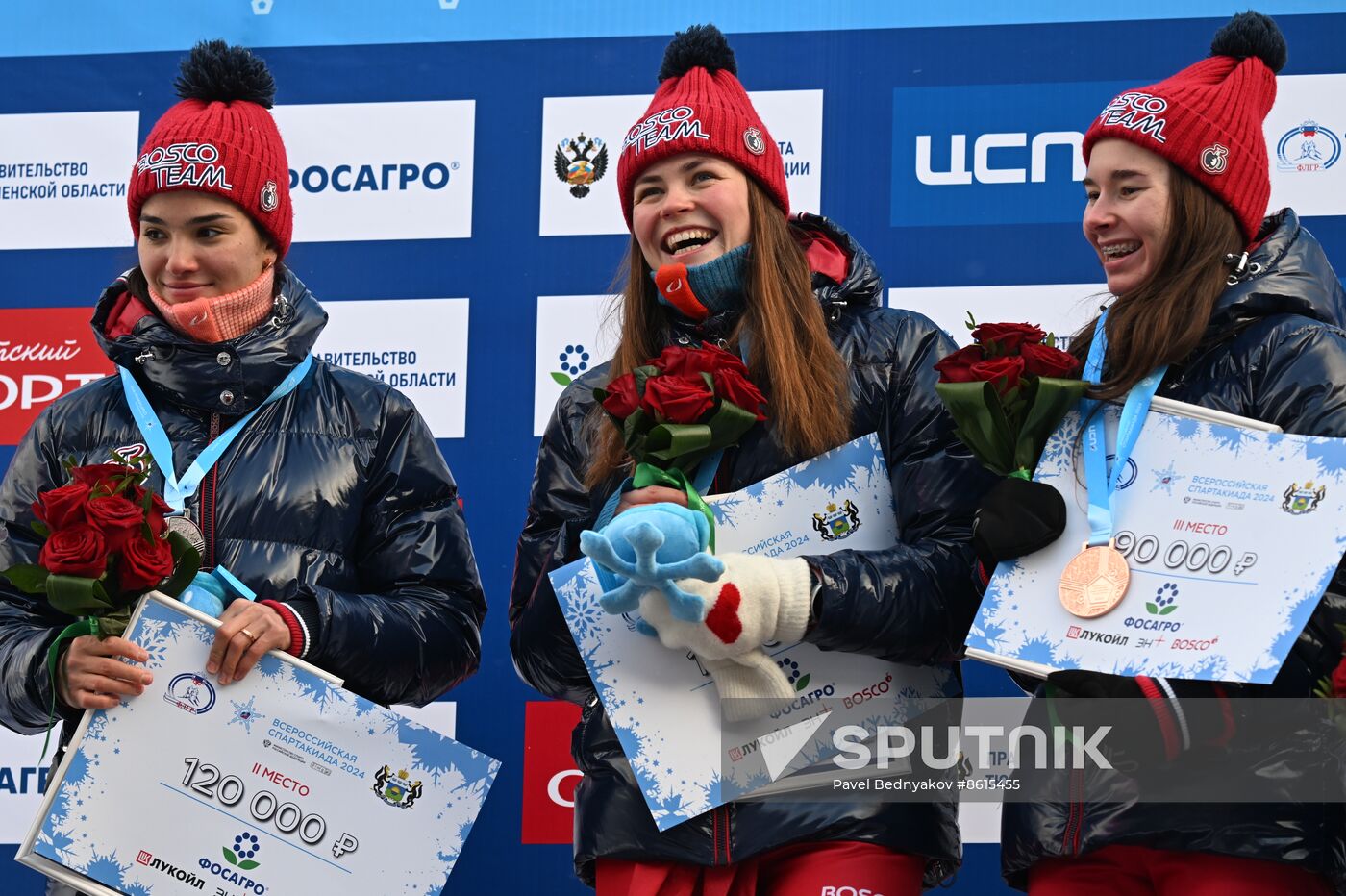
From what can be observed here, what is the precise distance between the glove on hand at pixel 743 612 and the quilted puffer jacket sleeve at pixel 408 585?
0.55 m

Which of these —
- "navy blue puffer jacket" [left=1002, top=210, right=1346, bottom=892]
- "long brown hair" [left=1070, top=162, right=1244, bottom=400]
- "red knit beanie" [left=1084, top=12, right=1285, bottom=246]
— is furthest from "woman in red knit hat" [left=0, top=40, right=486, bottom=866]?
"red knit beanie" [left=1084, top=12, right=1285, bottom=246]

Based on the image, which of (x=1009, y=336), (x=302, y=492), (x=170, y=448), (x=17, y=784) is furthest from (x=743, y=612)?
(x=17, y=784)

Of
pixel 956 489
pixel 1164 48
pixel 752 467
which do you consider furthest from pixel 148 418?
pixel 1164 48

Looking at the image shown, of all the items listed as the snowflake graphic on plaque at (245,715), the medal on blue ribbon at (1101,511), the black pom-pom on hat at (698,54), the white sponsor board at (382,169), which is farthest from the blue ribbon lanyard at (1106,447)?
the white sponsor board at (382,169)

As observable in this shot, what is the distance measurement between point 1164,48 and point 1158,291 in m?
1.63

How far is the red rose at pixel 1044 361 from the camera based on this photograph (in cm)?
254

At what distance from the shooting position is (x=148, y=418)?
2.94 meters

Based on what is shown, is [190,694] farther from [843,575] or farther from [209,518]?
[843,575]

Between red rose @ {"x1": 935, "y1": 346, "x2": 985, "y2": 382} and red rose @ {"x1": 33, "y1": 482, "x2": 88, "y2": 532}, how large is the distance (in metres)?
1.31

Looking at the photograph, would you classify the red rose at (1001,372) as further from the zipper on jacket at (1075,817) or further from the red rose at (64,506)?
the red rose at (64,506)

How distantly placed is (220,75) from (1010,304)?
1.86 metres

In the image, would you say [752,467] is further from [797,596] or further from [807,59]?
[807,59]

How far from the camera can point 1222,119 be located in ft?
8.99

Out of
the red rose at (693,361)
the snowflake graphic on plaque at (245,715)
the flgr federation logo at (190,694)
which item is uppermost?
the red rose at (693,361)
